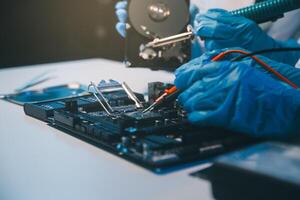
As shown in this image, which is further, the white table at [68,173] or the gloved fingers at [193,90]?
the gloved fingers at [193,90]

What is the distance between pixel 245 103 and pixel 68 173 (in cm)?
33

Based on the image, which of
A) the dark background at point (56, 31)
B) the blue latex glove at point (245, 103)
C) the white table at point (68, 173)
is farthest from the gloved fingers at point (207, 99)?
the dark background at point (56, 31)

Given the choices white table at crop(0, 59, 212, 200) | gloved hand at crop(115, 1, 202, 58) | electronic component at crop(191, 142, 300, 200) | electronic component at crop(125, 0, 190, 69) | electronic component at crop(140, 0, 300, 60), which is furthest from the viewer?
gloved hand at crop(115, 1, 202, 58)

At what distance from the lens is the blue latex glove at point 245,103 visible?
0.76 metres

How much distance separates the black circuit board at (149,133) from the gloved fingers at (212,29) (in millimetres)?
329

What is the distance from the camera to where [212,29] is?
1.23m

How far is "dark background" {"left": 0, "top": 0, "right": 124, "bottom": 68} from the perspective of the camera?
2.28 m

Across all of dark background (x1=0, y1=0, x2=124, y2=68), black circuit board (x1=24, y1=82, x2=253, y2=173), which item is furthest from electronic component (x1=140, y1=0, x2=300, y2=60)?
dark background (x1=0, y1=0, x2=124, y2=68)

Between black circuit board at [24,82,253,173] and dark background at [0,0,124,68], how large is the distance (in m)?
1.44

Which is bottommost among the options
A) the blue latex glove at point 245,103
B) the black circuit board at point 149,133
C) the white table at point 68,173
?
the white table at point 68,173

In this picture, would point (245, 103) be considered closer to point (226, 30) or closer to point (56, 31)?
point (226, 30)

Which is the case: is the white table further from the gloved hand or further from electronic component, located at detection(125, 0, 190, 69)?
the gloved hand

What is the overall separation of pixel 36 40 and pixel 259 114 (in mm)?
1819

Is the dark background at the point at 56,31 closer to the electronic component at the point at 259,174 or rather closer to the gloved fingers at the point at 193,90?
the gloved fingers at the point at 193,90
